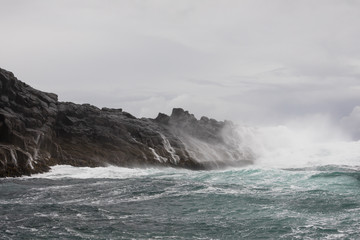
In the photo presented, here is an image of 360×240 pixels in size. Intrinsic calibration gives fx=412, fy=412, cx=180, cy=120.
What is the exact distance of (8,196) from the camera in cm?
3183

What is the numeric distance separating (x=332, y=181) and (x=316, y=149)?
72.6 m

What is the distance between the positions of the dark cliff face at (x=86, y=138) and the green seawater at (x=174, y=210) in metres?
11.5

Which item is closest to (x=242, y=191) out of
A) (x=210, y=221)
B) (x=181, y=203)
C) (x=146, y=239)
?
(x=181, y=203)

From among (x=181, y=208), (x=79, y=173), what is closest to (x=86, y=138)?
(x=79, y=173)

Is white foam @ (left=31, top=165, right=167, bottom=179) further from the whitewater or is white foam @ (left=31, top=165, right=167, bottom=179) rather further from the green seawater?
the green seawater

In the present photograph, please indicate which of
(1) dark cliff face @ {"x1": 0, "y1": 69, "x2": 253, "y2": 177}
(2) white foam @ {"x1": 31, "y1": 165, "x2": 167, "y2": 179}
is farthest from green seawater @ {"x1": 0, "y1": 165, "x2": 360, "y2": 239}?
(1) dark cliff face @ {"x1": 0, "y1": 69, "x2": 253, "y2": 177}

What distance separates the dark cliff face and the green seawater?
451 inches

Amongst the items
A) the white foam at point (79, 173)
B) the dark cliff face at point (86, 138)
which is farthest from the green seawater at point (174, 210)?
the dark cliff face at point (86, 138)

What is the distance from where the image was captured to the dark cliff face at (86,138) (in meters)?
53.0

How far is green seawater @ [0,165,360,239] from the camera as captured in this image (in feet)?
68.1

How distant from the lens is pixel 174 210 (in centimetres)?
2702

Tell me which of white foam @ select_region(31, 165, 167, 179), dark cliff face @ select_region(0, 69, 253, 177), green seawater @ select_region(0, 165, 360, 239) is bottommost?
green seawater @ select_region(0, 165, 360, 239)

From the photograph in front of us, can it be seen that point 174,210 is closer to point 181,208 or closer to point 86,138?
point 181,208

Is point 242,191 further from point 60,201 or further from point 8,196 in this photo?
point 8,196
